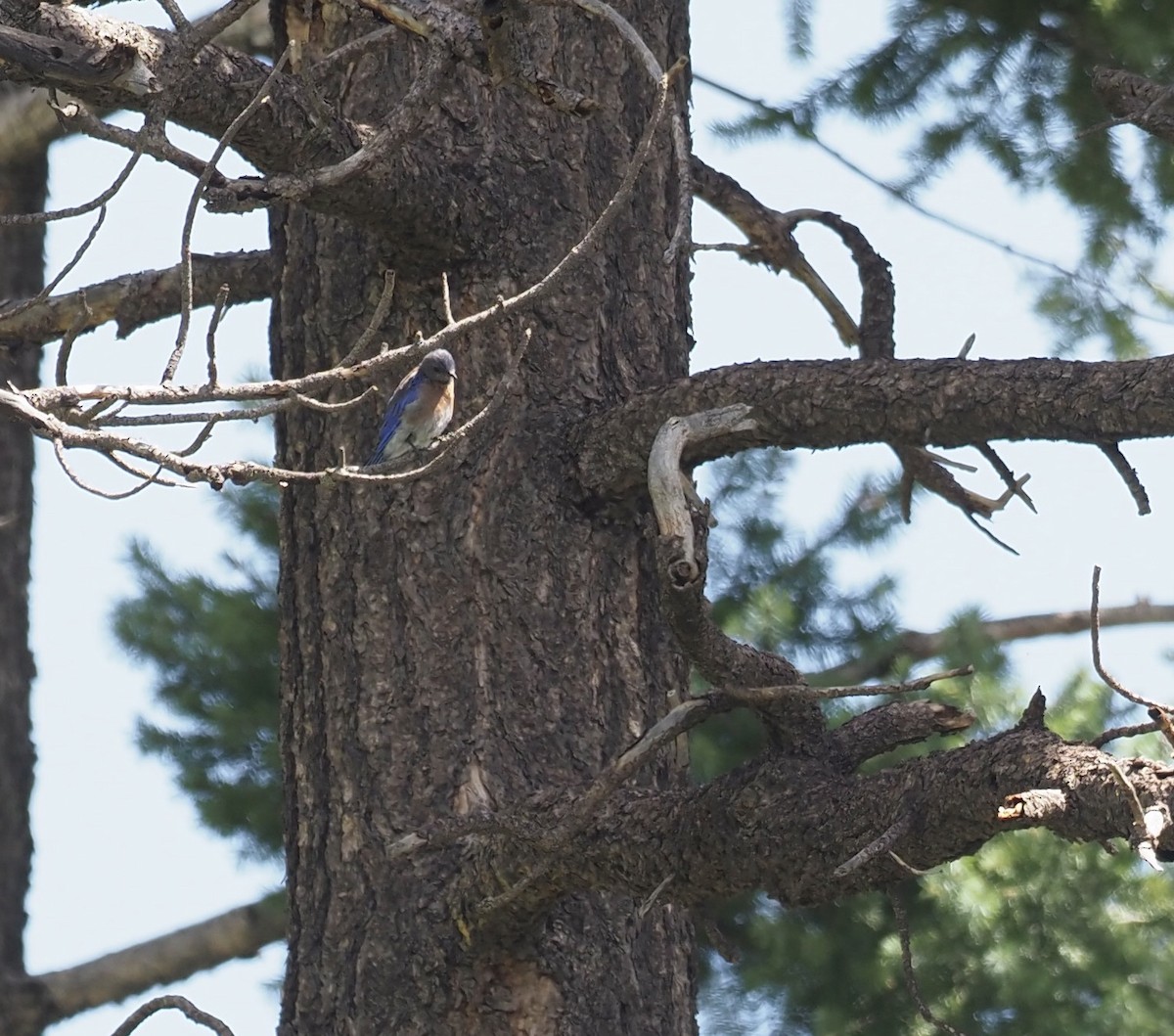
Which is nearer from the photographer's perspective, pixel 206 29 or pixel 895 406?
pixel 206 29

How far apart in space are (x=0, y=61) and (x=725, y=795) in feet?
5.15

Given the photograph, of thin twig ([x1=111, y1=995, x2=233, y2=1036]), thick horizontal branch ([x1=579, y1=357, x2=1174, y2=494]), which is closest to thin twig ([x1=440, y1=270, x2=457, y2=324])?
thick horizontal branch ([x1=579, y1=357, x2=1174, y2=494])

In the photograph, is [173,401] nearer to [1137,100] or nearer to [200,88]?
[200,88]

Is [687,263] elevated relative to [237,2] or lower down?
elevated

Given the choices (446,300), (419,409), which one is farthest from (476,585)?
(419,409)

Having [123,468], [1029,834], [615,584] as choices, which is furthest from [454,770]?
[1029,834]

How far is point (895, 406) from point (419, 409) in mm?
1465

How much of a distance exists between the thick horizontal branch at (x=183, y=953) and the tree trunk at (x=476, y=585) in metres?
2.11

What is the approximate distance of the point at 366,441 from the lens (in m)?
3.39

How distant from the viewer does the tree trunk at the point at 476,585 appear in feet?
9.78

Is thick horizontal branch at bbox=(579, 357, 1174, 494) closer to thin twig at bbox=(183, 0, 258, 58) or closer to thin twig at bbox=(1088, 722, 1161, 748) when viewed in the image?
thin twig at bbox=(1088, 722, 1161, 748)

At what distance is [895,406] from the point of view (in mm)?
2961

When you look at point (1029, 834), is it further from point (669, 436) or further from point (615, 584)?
point (669, 436)

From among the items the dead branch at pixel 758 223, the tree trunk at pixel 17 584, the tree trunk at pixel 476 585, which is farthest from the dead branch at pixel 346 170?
the tree trunk at pixel 17 584
